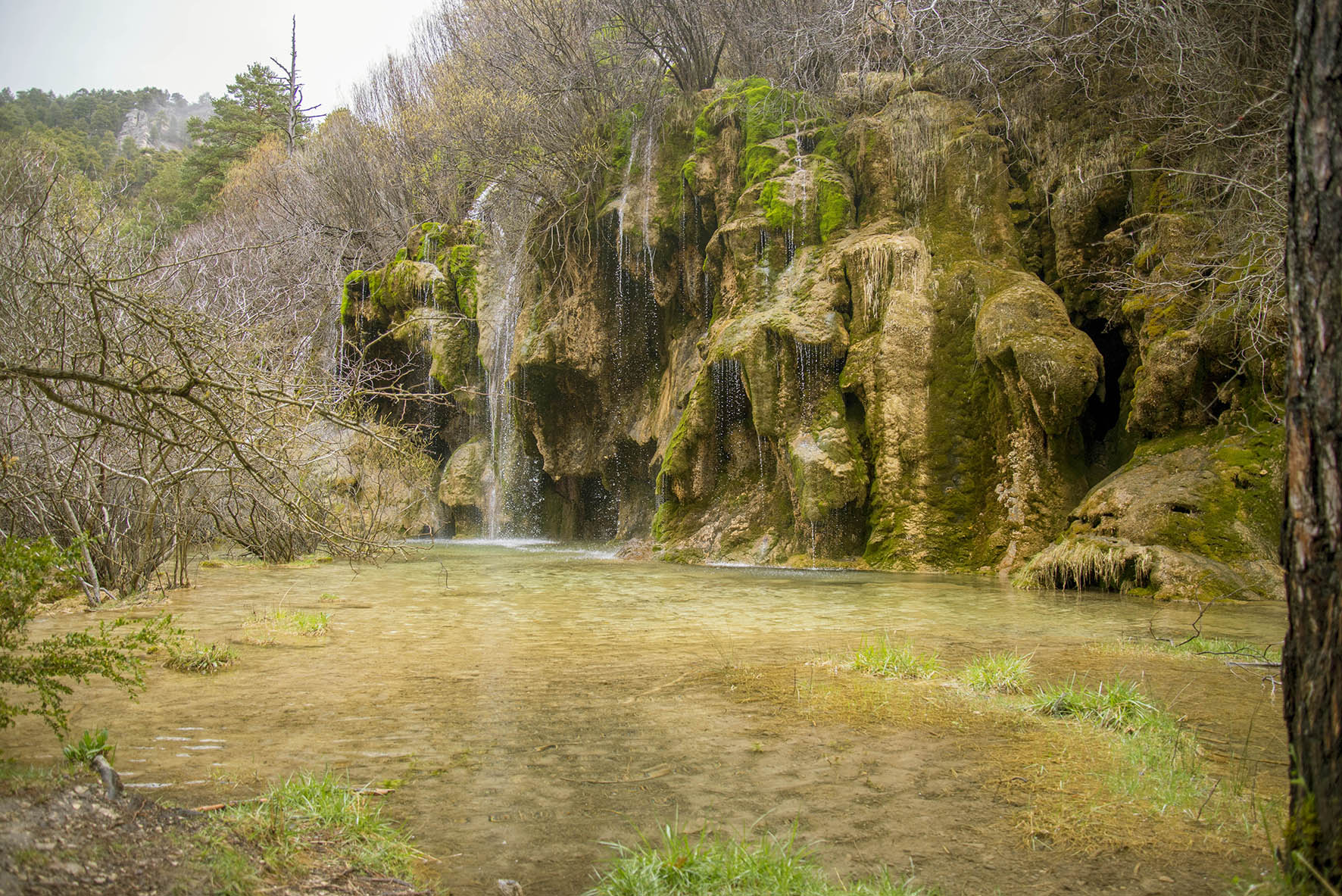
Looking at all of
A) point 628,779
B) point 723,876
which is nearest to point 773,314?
point 628,779

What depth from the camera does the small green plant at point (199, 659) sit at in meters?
5.49

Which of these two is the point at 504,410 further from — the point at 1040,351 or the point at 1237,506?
the point at 1237,506

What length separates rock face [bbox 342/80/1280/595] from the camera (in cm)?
1061

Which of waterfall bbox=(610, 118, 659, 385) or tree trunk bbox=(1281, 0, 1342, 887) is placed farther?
waterfall bbox=(610, 118, 659, 385)

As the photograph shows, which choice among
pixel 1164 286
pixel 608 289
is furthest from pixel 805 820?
pixel 608 289

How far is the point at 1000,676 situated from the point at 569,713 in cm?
244

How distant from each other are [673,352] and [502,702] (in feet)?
47.1

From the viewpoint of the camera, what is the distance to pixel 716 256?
1686 centimetres

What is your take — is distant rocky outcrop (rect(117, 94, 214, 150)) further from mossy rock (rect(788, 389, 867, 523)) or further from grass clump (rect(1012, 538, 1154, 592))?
grass clump (rect(1012, 538, 1154, 592))

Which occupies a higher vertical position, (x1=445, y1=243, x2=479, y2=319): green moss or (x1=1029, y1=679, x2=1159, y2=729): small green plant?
(x1=445, y1=243, x2=479, y2=319): green moss

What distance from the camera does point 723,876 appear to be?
8.58 ft

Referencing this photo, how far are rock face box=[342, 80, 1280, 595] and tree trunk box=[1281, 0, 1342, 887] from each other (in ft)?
25.5

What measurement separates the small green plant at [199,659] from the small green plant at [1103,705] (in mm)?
4852

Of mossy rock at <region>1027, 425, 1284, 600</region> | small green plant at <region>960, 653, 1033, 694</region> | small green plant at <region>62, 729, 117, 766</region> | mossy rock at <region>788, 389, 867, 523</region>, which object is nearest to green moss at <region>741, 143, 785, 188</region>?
mossy rock at <region>788, 389, 867, 523</region>
